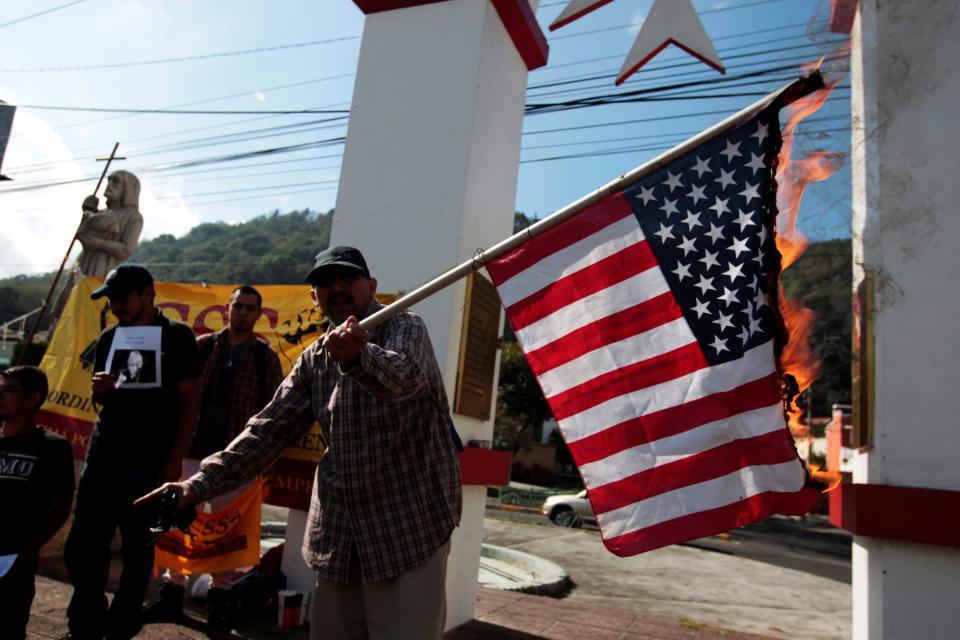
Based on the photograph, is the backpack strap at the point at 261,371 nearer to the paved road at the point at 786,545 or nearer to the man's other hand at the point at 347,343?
the man's other hand at the point at 347,343

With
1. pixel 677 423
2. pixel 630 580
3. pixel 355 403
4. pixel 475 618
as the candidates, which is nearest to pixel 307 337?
pixel 475 618

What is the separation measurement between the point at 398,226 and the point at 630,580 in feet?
20.2

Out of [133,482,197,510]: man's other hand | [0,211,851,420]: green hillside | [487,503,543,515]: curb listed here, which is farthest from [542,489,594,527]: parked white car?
[133,482,197,510]: man's other hand

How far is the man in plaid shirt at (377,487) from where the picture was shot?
212 cm

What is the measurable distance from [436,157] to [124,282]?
7.11 feet

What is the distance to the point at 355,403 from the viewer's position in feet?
7.36

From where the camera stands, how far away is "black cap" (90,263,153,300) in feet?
10.8

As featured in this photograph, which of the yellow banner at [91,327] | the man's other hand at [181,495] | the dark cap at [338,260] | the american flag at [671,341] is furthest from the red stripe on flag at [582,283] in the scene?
the yellow banner at [91,327]

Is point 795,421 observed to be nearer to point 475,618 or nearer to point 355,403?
point 355,403

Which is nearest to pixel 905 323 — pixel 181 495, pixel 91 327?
pixel 181 495

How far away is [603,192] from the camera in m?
2.20

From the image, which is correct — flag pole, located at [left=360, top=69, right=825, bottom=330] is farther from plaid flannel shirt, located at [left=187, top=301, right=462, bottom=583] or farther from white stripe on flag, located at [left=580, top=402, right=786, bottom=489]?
white stripe on flag, located at [left=580, top=402, right=786, bottom=489]

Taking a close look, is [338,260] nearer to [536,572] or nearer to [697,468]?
[697,468]

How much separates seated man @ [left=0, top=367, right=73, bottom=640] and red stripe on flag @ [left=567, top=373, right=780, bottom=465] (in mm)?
2544
